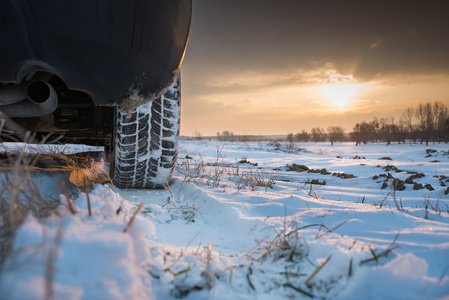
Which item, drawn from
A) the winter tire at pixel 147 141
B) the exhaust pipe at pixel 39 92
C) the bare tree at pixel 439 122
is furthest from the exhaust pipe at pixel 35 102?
the bare tree at pixel 439 122

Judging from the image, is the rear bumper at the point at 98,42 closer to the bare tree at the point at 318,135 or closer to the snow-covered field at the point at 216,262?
the snow-covered field at the point at 216,262

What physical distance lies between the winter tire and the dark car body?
1.41 ft

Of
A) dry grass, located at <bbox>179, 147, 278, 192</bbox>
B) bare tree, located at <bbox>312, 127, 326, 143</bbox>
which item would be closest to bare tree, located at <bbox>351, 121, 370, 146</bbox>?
bare tree, located at <bbox>312, 127, 326, 143</bbox>

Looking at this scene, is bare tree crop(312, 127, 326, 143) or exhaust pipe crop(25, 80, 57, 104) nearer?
exhaust pipe crop(25, 80, 57, 104)

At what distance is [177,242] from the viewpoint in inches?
42.4

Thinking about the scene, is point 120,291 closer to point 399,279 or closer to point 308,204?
point 399,279

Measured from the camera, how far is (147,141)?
1964 mm

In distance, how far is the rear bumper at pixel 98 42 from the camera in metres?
1.20

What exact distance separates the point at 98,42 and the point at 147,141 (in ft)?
2.74

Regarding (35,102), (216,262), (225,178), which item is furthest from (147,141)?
(216,262)

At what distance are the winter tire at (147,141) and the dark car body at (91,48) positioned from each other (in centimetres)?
43

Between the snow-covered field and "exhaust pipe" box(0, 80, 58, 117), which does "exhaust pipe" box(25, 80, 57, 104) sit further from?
the snow-covered field

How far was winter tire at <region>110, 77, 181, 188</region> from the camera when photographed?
188 centimetres

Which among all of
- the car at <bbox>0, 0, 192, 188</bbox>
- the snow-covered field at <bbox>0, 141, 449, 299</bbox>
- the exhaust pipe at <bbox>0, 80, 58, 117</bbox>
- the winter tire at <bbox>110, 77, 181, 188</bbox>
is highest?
the car at <bbox>0, 0, 192, 188</bbox>
